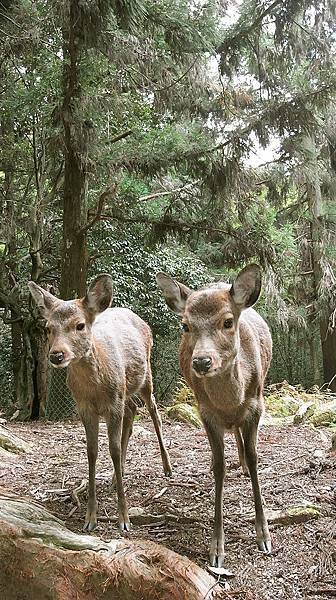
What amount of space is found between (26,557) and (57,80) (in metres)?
6.92

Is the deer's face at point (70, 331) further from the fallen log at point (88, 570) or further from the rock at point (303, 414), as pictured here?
the rock at point (303, 414)

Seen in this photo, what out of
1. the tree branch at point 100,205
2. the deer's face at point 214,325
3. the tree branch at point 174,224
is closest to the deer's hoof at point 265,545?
the deer's face at point 214,325

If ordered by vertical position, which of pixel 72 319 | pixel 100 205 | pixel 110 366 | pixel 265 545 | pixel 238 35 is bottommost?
pixel 265 545

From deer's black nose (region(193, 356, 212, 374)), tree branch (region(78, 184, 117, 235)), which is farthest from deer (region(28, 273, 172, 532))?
tree branch (region(78, 184, 117, 235))

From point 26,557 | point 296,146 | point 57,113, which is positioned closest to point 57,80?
point 57,113

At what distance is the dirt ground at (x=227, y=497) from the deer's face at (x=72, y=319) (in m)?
1.10

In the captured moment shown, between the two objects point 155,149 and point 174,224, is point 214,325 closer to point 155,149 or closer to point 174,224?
point 155,149

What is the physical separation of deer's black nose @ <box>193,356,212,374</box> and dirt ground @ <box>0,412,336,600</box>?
1058 mm

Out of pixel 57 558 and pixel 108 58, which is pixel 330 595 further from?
pixel 108 58

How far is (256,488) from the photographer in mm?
3957

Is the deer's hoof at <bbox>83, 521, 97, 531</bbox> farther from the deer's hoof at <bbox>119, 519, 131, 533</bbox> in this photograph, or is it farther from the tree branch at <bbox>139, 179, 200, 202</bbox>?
the tree branch at <bbox>139, 179, 200, 202</bbox>

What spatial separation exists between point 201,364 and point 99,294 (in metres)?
1.18

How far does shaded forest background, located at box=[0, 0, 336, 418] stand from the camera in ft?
27.1

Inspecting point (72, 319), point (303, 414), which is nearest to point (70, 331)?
point (72, 319)
